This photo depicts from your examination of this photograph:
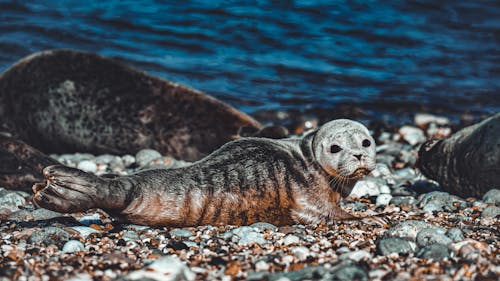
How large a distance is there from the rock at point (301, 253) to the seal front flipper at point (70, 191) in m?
1.07

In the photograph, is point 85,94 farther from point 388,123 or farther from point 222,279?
point 222,279

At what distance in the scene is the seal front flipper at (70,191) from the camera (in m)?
3.78

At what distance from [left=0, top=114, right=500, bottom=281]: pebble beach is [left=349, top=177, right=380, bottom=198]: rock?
0.25 meters

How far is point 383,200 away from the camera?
5504 millimetres

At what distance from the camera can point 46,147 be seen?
27.6 ft

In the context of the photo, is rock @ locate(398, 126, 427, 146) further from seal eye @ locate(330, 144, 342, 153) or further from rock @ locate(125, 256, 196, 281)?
rock @ locate(125, 256, 196, 281)

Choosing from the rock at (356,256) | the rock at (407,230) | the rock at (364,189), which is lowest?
the rock at (364,189)

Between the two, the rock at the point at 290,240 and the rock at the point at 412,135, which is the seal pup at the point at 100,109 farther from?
the rock at the point at 290,240

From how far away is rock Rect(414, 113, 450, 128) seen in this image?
1015 cm

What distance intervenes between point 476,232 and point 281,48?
294 inches

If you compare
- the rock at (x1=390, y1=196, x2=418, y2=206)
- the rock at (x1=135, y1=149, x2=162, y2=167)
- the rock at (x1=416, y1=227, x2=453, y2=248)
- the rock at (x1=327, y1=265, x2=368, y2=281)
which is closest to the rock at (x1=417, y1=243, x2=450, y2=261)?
the rock at (x1=416, y1=227, x2=453, y2=248)

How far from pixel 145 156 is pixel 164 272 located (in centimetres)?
461

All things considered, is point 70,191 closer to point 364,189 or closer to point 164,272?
point 164,272

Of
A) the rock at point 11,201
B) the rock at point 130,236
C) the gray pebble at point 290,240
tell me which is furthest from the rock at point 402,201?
the rock at point 11,201
